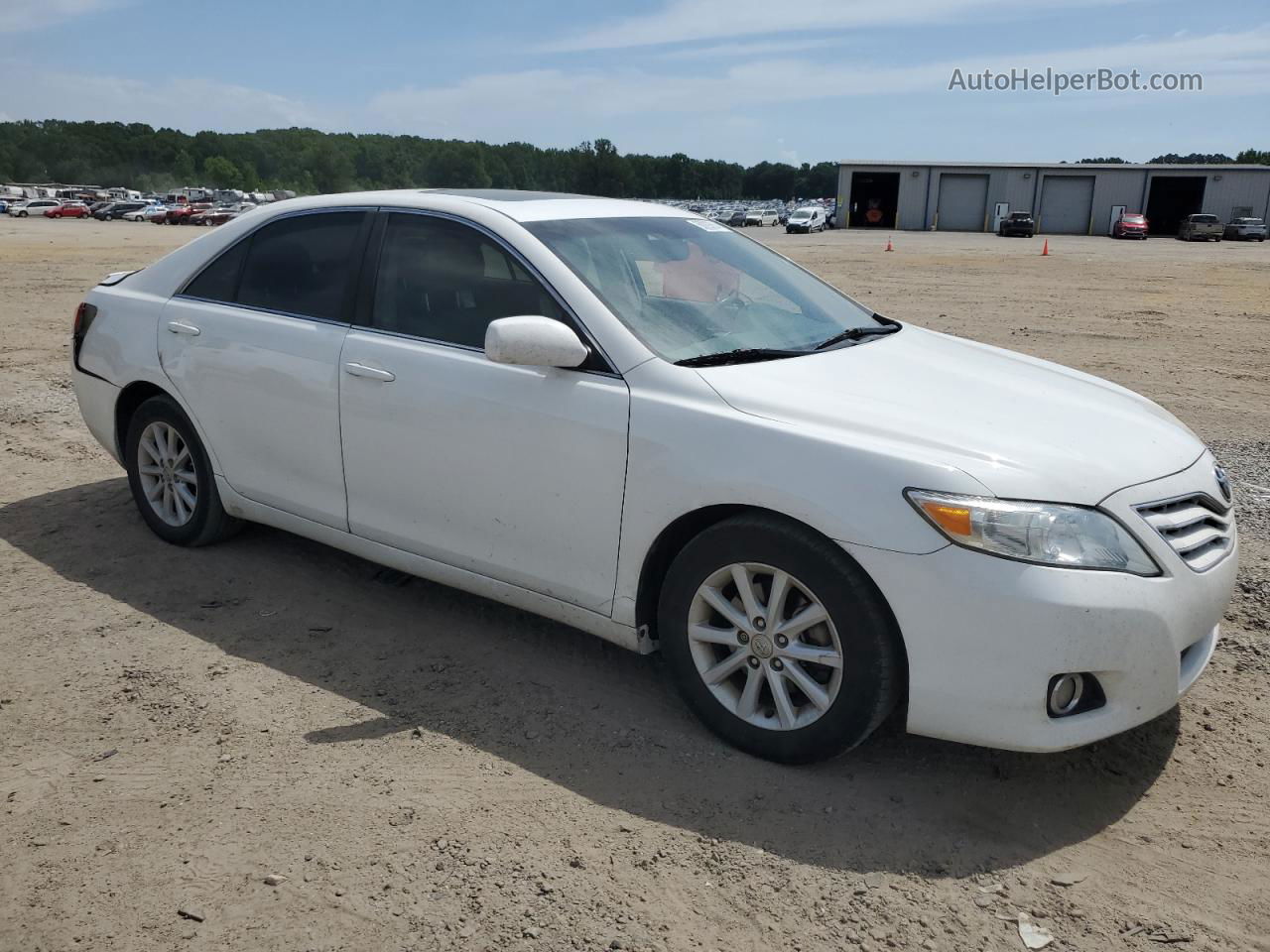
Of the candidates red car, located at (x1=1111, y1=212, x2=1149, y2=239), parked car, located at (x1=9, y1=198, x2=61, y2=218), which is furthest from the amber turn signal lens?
parked car, located at (x1=9, y1=198, x2=61, y2=218)

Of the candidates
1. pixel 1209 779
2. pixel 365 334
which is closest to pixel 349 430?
pixel 365 334

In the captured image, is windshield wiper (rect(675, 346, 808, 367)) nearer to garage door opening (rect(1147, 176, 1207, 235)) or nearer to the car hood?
the car hood

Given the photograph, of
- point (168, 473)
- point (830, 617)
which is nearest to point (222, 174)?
point (168, 473)

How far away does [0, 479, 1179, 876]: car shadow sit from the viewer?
299 cm

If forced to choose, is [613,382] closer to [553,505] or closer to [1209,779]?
[553,505]

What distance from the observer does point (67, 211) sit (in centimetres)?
7369

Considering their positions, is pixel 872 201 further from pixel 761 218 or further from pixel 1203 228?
pixel 1203 228

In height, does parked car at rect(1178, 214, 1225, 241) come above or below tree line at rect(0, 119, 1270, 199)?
below

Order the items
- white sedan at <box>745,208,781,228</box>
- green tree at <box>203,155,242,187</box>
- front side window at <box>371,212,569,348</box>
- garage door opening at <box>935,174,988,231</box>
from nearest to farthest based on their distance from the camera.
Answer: front side window at <box>371,212,569,348</box>, garage door opening at <box>935,174,988,231</box>, white sedan at <box>745,208,781,228</box>, green tree at <box>203,155,242,187</box>

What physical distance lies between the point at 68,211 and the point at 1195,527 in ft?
276

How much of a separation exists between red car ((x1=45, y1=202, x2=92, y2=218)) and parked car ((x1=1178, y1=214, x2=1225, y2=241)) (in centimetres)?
7143

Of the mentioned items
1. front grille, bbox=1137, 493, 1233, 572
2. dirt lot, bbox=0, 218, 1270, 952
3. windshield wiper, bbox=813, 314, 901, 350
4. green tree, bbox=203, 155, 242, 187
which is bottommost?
dirt lot, bbox=0, 218, 1270, 952

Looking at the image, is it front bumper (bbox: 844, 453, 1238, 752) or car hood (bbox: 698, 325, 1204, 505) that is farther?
car hood (bbox: 698, 325, 1204, 505)

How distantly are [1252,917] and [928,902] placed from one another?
2.66 feet
